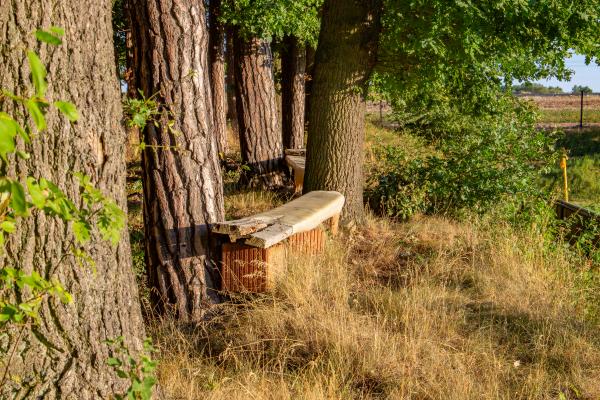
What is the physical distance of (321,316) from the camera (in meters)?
4.85

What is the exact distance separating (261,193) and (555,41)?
14.3 ft

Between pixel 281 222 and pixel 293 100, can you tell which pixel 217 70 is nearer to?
pixel 293 100

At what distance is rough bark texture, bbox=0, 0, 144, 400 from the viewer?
2.90 meters

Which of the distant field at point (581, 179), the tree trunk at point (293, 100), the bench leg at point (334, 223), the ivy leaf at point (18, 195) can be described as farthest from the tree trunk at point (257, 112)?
the ivy leaf at point (18, 195)

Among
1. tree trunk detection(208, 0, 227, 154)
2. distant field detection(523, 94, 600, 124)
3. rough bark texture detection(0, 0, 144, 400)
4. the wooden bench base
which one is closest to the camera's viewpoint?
rough bark texture detection(0, 0, 144, 400)

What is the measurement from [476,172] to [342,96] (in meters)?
2.17

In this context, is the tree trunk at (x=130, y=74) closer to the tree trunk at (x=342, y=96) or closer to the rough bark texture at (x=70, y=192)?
the rough bark texture at (x=70, y=192)

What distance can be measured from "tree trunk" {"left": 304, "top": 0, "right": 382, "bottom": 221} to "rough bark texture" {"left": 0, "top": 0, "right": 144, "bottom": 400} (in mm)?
4742

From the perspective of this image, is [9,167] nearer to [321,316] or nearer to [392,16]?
[321,316]

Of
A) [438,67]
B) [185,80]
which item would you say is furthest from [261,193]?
[185,80]

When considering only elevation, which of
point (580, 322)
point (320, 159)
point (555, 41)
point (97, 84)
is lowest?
point (580, 322)

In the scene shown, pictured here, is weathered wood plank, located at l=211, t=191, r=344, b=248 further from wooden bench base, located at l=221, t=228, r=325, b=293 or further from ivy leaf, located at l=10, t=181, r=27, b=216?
ivy leaf, located at l=10, t=181, r=27, b=216

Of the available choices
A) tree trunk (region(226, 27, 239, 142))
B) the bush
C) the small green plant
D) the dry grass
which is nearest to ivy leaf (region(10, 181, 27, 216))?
the small green plant

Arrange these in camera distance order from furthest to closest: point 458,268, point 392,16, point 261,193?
point 261,193
point 392,16
point 458,268
